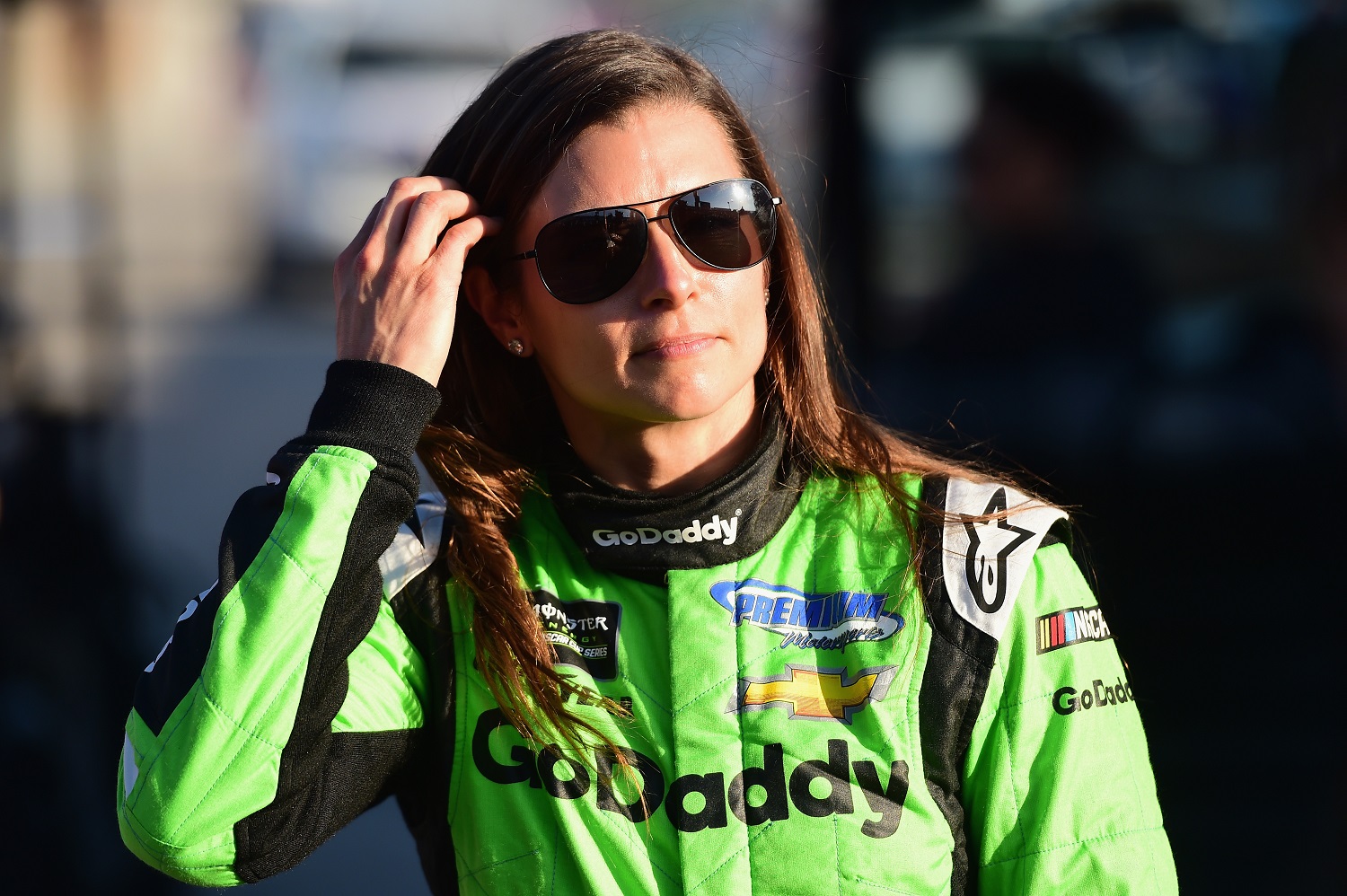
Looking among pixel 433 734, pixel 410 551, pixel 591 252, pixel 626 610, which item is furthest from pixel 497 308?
pixel 433 734

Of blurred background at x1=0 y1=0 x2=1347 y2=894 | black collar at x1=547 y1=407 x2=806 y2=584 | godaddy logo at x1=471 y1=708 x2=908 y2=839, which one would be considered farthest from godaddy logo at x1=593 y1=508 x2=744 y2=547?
blurred background at x1=0 y1=0 x2=1347 y2=894

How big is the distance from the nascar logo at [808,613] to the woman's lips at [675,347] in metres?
0.28

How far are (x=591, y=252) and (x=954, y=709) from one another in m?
0.69

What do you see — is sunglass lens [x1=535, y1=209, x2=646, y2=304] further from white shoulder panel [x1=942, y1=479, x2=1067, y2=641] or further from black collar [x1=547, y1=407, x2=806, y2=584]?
white shoulder panel [x1=942, y1=479, x2=1067, y2=641]

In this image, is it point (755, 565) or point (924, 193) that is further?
point (924, 193)

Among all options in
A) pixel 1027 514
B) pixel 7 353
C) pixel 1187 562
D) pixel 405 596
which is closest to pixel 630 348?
pixel 405 596

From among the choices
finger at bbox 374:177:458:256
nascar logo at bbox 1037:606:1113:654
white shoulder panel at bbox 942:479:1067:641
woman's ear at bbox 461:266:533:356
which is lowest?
nascar logo at bbox 1037:606:1113:654

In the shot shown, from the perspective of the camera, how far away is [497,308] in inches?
71.2

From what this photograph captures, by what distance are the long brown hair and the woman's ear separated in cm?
3

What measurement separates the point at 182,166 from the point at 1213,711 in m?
3.51

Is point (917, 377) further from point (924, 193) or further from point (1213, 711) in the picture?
point (1213, 711)

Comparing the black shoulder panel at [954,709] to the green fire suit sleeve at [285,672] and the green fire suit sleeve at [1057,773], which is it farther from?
the green fire suit sleeve at [285,672]

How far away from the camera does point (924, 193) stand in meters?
3.56

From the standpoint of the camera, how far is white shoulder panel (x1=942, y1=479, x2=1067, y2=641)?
4.99ft
